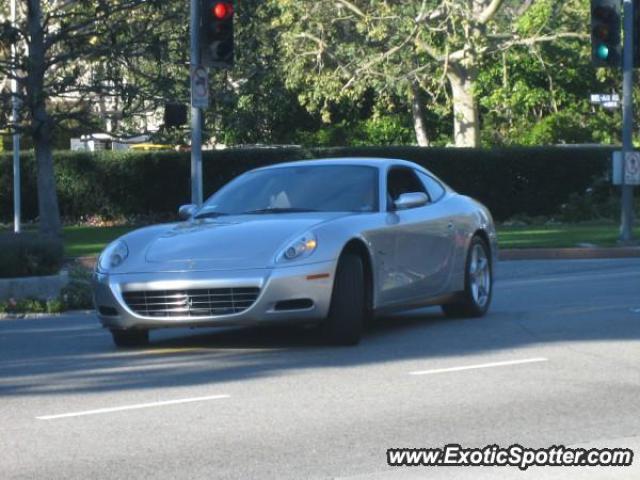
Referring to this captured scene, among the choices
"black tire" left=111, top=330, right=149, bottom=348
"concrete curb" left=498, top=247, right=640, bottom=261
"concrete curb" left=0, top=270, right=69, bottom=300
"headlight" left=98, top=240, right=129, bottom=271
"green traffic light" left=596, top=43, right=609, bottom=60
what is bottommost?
"concrete curb" left=498, top=247, right=640, bottom=261

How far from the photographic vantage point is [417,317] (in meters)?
13.4

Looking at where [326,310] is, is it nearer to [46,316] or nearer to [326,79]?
[46,316]

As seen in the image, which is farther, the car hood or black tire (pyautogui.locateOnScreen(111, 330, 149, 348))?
black tire (pyautogui.locateOnScreen(111, 330, 149, 348))

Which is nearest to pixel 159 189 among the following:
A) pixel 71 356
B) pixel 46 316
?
pixel 46 316

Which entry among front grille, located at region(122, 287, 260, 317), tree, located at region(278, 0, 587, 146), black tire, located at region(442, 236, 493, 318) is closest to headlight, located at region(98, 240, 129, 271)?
front grille, located at region(122, 287, 260, 317)

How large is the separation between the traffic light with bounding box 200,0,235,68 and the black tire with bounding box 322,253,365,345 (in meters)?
7.85

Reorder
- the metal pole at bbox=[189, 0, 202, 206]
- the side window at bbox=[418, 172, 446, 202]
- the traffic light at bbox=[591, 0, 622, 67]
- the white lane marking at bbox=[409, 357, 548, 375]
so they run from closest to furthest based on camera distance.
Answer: the white lane marking at bbox=[409, 357, 548, 375] → the side window at bbox=[418, 172, 446, 202] → the metal pole at bbox=[189, 0, 202, 206] → the traffic light at bbox=[591, 0, 622, 67]

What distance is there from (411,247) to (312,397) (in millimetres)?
3278

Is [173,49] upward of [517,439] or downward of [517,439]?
upward

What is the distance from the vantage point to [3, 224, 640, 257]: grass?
24.6 m

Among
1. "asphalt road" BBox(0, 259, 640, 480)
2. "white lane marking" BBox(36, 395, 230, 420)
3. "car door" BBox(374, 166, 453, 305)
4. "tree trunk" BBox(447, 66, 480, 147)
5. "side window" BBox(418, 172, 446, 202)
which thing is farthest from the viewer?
"tree trunk" BBox(447, 66, 480, 147)

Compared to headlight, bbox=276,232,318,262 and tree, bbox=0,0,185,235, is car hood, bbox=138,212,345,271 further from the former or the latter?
tree, bbox=0,0,185,235

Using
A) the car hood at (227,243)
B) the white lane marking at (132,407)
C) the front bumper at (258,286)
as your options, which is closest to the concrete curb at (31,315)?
the car hood at (227,243)

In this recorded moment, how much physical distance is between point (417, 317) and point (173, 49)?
43.5 feet
